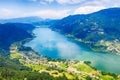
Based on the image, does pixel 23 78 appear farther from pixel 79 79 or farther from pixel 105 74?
pixel 105 74

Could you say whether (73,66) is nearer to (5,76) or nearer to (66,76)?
(66,76)

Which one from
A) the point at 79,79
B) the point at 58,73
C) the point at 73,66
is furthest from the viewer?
the point at 73,66

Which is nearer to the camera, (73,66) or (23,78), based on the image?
(23,78)

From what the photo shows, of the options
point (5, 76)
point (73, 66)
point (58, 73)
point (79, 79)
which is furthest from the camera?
point (73, 66)

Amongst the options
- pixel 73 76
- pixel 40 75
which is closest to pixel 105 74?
pixel 73 76

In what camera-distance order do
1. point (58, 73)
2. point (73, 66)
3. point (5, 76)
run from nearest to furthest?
point (5, 76)
point (58, 73)
point (73, 66)

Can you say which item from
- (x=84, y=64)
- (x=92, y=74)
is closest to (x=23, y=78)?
(x=92, y=74)

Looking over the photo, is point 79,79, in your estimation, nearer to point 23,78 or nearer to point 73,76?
point 73,76

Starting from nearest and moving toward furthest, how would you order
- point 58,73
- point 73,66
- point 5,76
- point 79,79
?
point 5,76 → point 79,79 → point 58,73 → point 73,66

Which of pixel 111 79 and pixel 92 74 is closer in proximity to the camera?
pixel 111 79
